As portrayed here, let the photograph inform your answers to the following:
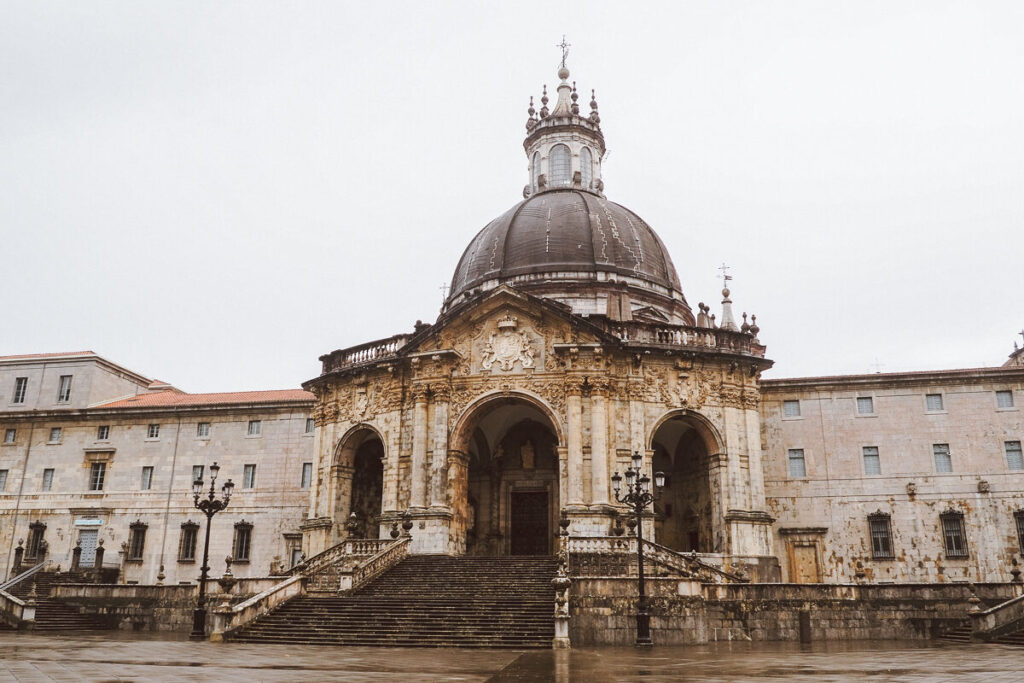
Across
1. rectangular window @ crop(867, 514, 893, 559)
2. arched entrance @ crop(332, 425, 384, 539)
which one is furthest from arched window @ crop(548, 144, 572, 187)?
rectangular window @ crop(867, 514, 893, 559)

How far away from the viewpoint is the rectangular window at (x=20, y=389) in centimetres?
4944

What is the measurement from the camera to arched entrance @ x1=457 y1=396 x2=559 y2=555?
3822 centimetres

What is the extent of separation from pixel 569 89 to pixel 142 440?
32.5m

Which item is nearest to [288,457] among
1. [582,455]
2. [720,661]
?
[582,455]

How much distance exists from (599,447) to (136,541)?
2589 centimetres

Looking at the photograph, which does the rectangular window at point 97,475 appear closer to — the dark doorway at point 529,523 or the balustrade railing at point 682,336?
the dark doorway at point 529,523

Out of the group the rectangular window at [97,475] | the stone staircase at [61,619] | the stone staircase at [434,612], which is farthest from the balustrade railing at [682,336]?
the rectangular window at [97,475]

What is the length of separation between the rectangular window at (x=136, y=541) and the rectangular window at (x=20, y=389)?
11332mm

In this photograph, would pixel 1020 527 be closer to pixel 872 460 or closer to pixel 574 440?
pixel 872 460

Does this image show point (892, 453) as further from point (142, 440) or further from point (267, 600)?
point (142, 440)

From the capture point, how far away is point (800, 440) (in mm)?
39281

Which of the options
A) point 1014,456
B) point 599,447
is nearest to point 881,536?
point 1014,456

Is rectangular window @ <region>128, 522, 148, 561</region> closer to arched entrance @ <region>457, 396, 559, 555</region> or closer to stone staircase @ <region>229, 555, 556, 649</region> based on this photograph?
arched entrance @ <region>457, 396, 559, 555</region>

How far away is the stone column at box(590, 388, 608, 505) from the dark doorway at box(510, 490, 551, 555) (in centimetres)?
590
